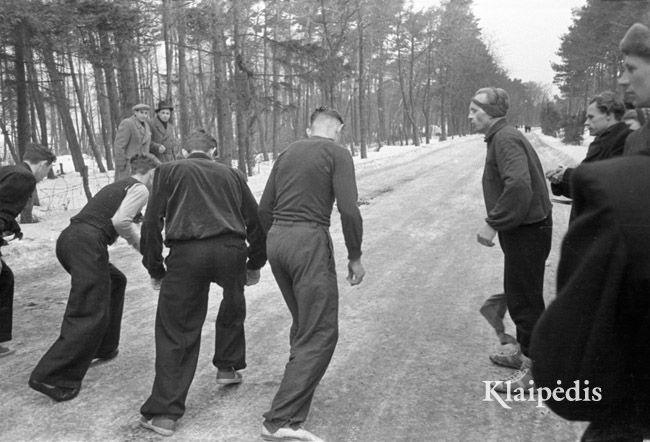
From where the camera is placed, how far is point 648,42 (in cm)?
167

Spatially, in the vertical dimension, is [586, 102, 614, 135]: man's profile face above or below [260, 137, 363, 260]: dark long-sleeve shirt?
above

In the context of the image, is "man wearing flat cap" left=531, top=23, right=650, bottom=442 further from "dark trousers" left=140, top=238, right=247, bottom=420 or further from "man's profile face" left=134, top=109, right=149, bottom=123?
"man's profile face" left=134, top=109, right=149, bottom=123

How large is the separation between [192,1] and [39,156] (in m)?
18.4

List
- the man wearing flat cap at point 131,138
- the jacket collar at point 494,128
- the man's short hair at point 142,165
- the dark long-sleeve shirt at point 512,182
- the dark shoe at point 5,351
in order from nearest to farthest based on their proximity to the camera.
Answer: the dark long-sleeve shirt at point 512,182, the jacket collar at point 494,128, the man's short hair at point 142,165, the dark shoe at point 5,351, the man wearing flat cap at point 131,138

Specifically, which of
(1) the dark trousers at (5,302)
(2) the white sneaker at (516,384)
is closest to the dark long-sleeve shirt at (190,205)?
(1) the dark trousers at (5,302)

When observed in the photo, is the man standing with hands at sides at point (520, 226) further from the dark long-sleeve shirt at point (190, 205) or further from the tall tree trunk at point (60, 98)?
the tall tree trunk at point (60, 98)

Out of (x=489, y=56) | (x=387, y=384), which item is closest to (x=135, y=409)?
(x=387, y=384)

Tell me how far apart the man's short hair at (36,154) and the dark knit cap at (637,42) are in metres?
4.57

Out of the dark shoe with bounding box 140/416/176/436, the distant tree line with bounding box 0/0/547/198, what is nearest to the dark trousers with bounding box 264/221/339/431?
the dark shoe with bounding box 140/416/176/436

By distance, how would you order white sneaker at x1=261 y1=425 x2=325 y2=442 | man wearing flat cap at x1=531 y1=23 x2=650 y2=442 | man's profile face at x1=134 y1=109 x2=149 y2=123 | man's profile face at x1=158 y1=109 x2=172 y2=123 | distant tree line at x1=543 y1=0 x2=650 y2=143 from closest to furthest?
man wearing flat cap at x1=531 y1=23 x2=650 y2=442
white sneaker at x1=261 y1=425 x2=325 y2=442
man's profile face at x1=134 y1=109 x2=149 y2=123
man's profile face at x1=158 y1=109 x2=172 y2=123
distant tree line at x1=543 y1=0 x2=650 y2=143

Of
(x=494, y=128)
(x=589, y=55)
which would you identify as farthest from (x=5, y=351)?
(x=589, y=55)

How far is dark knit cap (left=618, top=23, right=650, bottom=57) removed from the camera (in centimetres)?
167

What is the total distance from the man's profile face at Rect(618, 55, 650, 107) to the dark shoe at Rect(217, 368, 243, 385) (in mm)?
3501

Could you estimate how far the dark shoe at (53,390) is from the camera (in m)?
4.23
